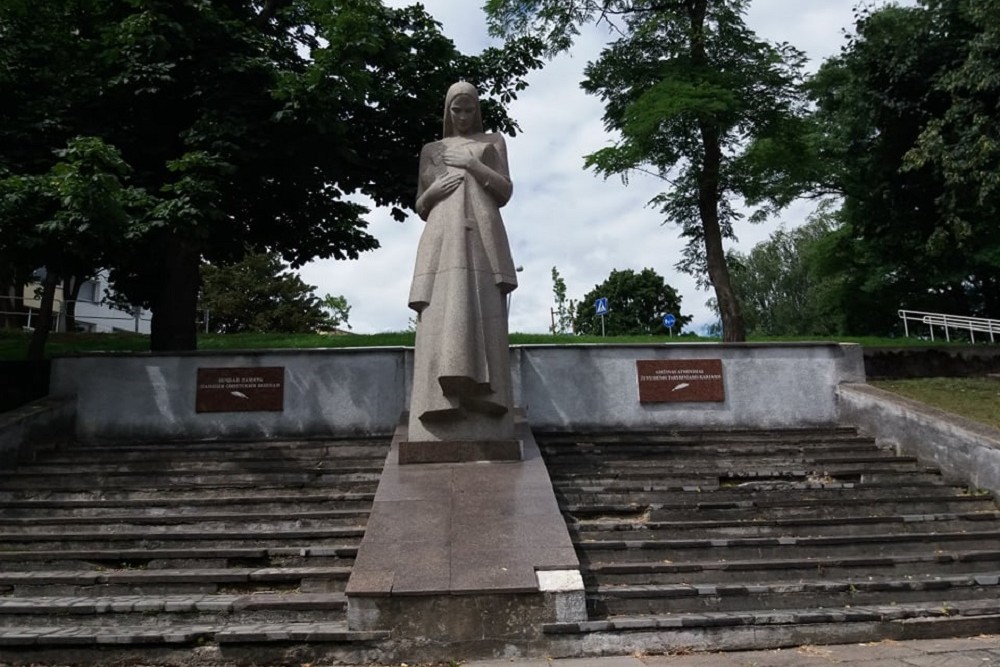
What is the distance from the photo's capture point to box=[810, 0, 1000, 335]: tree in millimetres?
13875

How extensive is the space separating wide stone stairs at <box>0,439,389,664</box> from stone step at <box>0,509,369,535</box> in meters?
0.01

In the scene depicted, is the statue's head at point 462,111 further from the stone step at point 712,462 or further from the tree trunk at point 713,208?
the tree trunk at point 713,208

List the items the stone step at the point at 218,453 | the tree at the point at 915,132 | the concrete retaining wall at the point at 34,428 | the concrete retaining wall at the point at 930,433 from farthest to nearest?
the tree at the point at 915,132, the stone step at the point at 218,453, the concrete retaining wall at the point at 34,428, the concrete retaining wall at the point at 930,433

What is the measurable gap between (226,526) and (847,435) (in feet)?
27.7

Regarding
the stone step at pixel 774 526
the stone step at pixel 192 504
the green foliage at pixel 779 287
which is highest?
the green foliage at pixel 779 287

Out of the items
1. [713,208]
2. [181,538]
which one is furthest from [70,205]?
[713,208]

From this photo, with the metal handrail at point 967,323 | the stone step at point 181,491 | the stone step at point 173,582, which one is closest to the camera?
the stone step at point 173,582

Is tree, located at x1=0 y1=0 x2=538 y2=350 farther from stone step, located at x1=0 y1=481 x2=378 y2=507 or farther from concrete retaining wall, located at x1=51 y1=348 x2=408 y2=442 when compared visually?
stone step, located at x1=0 y1=481 x2=378 y2=507

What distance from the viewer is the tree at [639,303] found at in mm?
62312

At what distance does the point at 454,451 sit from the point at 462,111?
390 cm

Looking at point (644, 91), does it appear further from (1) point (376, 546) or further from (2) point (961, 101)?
(1) point (376, 546)

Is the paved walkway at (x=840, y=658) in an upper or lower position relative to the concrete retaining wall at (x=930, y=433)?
lower

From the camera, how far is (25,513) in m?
7.76

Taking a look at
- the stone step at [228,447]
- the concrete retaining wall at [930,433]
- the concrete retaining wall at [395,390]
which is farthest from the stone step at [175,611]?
the concrete retaining wall at [930,433]
